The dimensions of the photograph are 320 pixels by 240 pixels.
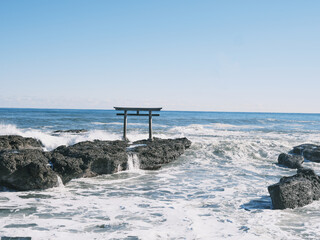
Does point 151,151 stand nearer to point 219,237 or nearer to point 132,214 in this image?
point 132,214

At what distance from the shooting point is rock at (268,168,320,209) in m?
6.91

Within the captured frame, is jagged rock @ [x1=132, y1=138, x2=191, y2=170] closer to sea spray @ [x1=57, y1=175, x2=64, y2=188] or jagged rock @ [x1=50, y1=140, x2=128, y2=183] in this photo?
jagged rock @ [x1=50, y1=140, x2=128, y2=183]

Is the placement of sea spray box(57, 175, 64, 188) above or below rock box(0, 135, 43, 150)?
below

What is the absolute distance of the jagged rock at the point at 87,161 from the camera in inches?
368

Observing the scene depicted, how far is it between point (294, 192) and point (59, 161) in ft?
22.5

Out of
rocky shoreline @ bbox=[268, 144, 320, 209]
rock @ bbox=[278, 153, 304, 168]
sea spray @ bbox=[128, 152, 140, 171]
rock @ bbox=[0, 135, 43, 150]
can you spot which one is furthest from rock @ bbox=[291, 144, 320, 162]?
rock @ bbox=[0, 135, 43, 150]

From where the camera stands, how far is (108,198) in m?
7.78

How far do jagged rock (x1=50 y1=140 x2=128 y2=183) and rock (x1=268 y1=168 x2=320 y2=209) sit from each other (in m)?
5.76

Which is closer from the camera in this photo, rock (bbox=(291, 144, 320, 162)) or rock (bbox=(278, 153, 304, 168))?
rock (bbox=(278, 153, 304, 168))

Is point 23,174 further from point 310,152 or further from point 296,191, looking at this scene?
point 310,152

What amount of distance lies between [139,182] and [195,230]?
4.24 metres

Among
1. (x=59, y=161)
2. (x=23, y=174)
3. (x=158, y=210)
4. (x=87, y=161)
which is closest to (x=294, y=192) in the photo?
(x=158, y=210)

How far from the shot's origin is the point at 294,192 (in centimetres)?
714

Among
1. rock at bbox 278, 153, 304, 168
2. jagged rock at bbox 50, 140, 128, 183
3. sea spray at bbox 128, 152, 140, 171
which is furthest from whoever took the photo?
→ rock at bbox 278, 153, 304, 168
